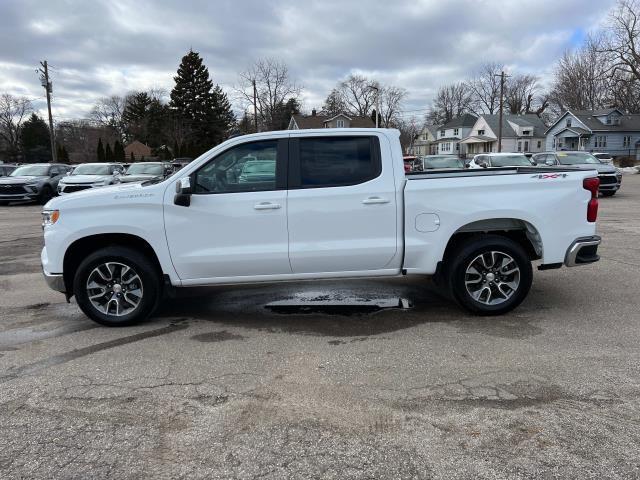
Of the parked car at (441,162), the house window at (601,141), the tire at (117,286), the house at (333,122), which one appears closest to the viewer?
the tire at (117,286)

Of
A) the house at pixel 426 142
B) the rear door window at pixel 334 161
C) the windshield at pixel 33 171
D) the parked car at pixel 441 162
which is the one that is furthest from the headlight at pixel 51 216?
the house at pixel 426 142

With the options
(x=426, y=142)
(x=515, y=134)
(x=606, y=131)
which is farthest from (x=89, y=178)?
(x=426, y=142)

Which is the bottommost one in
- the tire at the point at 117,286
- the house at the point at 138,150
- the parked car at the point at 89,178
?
the tire at the point at 117,286

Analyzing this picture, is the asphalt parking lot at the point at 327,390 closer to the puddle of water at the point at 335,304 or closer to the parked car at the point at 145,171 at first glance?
the puddle of water at the point at 335,304

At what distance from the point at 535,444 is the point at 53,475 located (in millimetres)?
2821

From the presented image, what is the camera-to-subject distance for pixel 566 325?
5109 mm

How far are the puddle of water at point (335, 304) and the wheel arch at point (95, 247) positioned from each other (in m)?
1.54

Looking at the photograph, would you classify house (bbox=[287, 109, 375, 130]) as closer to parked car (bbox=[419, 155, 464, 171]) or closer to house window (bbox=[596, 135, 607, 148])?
house window (bbox=[596, 135, 607, 148])

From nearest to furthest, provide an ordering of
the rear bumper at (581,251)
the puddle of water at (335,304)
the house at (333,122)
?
the rear bumper at (581,251) → the puddle of water at (335,304) → the house at (333,122)

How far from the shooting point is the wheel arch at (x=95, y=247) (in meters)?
5.21

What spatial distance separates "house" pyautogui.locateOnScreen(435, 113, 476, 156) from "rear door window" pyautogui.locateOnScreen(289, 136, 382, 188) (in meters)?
82.9

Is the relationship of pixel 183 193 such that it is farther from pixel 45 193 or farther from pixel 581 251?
pixel 45 193

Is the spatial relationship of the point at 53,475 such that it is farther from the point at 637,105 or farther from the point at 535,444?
the point at 637,105

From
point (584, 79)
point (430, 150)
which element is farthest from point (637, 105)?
point (430, 150)
